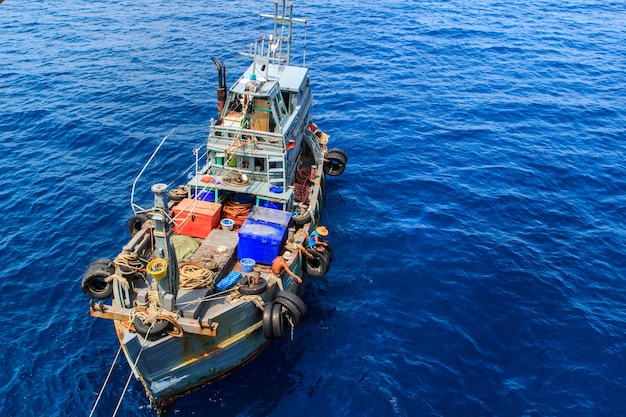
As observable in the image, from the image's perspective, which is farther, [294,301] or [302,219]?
[302,219]

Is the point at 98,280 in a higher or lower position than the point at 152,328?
lower

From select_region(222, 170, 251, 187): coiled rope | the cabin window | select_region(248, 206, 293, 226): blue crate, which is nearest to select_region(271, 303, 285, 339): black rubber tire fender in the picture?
select_region(248, 206, 293, 226): blue crate

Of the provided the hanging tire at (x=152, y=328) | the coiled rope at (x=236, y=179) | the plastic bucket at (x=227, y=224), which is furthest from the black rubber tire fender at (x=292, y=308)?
the coiled rope at (x=236, y=179)

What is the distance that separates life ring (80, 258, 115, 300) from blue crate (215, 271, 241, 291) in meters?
4.14

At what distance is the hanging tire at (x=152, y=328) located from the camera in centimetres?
1683

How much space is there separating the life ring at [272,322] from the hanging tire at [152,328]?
3671 mm

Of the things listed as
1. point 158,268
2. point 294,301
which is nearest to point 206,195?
point 294,301

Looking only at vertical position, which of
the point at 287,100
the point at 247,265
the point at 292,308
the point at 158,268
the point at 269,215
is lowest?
the point at 292,308

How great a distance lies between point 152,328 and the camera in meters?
16.9

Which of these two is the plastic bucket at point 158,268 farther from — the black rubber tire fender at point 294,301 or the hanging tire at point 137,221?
the hanging tire at point 137,221

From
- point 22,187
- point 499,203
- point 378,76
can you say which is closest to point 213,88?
point 378,76

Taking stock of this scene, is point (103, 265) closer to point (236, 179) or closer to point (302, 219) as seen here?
point (236, 179)

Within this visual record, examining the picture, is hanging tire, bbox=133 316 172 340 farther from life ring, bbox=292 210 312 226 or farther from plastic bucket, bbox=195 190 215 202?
life ring, bbox=292 210 312 226

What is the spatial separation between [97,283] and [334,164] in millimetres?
17530
